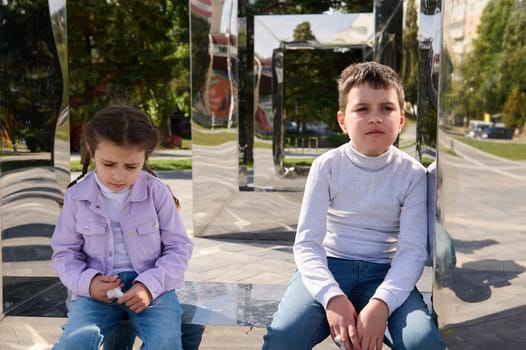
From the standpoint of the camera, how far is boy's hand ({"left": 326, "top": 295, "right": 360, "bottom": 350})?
2.04 metres

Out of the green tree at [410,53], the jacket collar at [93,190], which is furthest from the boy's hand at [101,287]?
the green tree at [410,53]

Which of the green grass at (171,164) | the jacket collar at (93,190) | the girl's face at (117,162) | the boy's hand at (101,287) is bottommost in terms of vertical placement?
the green grass at (171,164)

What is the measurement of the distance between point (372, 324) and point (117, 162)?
3.77 ft

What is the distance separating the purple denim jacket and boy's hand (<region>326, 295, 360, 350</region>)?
0.67m

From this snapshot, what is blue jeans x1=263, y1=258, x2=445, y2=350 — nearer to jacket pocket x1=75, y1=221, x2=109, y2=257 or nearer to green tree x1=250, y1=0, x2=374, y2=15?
jacket pocket x1=75, y1=221, x2=109, y2=257

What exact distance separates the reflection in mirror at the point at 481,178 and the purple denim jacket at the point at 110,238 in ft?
3.51

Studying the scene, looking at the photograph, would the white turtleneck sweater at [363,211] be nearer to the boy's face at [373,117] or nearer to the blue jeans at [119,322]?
the boy's face at [373,117]

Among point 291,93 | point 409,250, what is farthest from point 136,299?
point 291,93

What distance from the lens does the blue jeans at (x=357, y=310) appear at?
2.04 metres

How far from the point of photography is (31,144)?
11.2 feet

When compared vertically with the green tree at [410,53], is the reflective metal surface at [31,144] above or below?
below

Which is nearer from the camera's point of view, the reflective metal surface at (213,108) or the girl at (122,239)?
the girl at (122,239)

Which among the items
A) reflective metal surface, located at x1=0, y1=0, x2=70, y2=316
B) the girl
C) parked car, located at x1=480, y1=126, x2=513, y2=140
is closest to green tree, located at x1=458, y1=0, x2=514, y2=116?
parked car, located at x1=480, y1=126, x2=513, y2=140

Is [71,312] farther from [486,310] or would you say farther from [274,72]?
[274,72]
